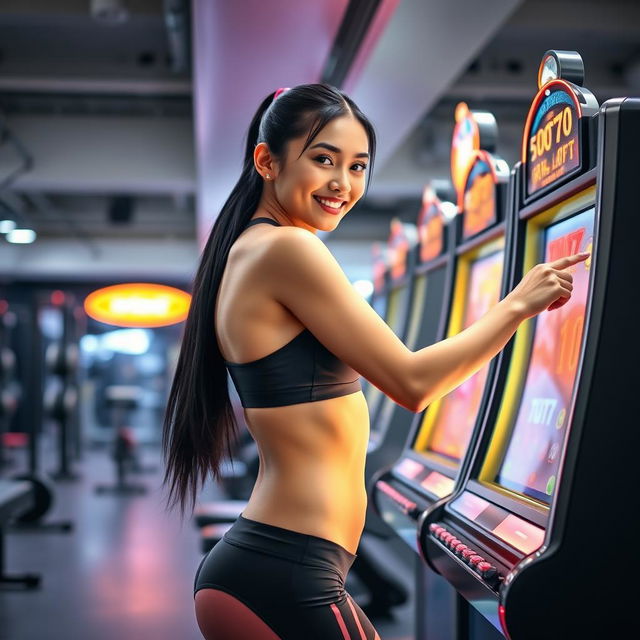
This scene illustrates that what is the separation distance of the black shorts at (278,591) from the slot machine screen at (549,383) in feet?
1.70

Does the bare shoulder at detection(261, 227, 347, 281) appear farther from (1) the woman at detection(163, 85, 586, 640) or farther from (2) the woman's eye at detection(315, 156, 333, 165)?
(2) the woman's eye at detection(315, 156, 333, 165)

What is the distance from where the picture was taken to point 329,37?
371 centimetres

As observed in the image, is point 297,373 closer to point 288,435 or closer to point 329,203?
point 288,435

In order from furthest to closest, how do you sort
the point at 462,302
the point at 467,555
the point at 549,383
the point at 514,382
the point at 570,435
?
1. the point at 462,302
2. the point at 514,382
3. the point at 549,383
4. the point at 467,555
5. the point at 570,435

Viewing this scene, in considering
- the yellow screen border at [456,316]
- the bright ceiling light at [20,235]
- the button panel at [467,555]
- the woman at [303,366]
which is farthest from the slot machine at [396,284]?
the bright ceiling light at [20,235]

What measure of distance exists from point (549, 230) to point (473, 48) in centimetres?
248

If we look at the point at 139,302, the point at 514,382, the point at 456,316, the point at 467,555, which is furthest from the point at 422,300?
the point at 139,302

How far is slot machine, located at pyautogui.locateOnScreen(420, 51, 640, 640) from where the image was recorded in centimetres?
120

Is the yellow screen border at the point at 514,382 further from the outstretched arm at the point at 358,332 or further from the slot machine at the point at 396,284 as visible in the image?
the slot machine at the point at 396,284

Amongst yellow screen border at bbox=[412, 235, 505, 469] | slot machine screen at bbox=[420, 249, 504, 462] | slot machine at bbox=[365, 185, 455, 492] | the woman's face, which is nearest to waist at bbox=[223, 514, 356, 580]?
the woman's face

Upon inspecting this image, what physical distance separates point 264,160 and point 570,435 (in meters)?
0.63

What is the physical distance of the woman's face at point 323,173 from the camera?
126 cm

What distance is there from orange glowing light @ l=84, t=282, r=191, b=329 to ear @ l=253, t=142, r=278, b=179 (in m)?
7.19

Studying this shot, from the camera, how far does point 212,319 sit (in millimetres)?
1309
